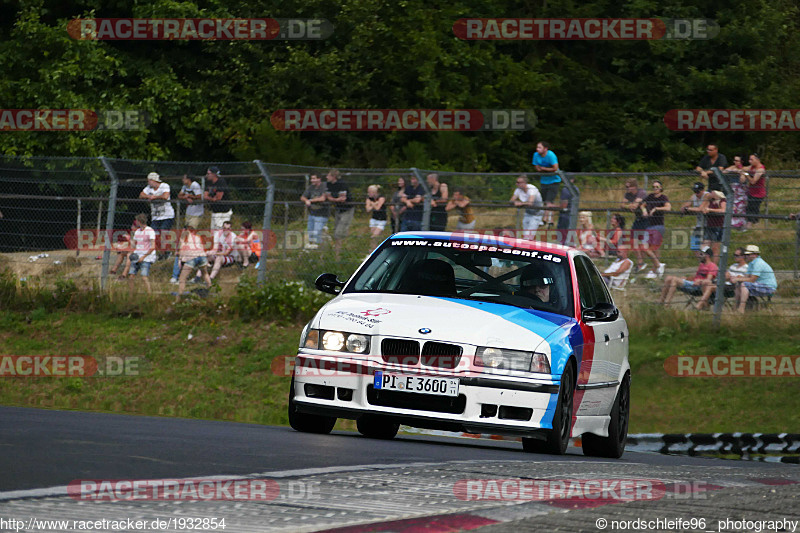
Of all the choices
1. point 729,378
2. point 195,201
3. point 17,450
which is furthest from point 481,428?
point 195,201

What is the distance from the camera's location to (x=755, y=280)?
18.8m

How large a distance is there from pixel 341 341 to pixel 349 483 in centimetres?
321

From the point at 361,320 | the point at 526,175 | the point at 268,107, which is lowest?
the point at 361,320

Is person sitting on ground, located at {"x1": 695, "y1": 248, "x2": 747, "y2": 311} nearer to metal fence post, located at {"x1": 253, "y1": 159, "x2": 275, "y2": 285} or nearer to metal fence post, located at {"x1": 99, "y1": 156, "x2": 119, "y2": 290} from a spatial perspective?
metal fence post, located at {"x1": 253, "y1": 159, "x2": 275, "y2": 285}

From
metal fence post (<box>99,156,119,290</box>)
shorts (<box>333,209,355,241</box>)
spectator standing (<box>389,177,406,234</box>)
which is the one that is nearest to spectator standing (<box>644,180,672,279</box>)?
spectator standing (<box>389,177,406,234</box>)

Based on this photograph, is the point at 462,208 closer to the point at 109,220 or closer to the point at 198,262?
the point at 198,262

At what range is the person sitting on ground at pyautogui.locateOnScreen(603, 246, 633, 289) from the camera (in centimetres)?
1966

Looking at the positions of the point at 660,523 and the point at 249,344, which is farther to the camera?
the point at 249,344

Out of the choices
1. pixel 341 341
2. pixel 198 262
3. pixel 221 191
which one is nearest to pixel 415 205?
pixel 221 191

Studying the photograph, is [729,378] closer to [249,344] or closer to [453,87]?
[249,344]

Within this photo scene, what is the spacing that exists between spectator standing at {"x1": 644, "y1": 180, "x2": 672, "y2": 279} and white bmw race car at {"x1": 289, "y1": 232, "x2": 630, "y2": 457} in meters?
8.82

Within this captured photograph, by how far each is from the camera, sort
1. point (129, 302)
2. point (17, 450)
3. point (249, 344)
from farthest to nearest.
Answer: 1. point (129, 302)
2. point (249, 344)
3. point (17, 450)

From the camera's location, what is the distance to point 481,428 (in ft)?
31.5

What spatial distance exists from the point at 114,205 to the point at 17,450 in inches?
560
